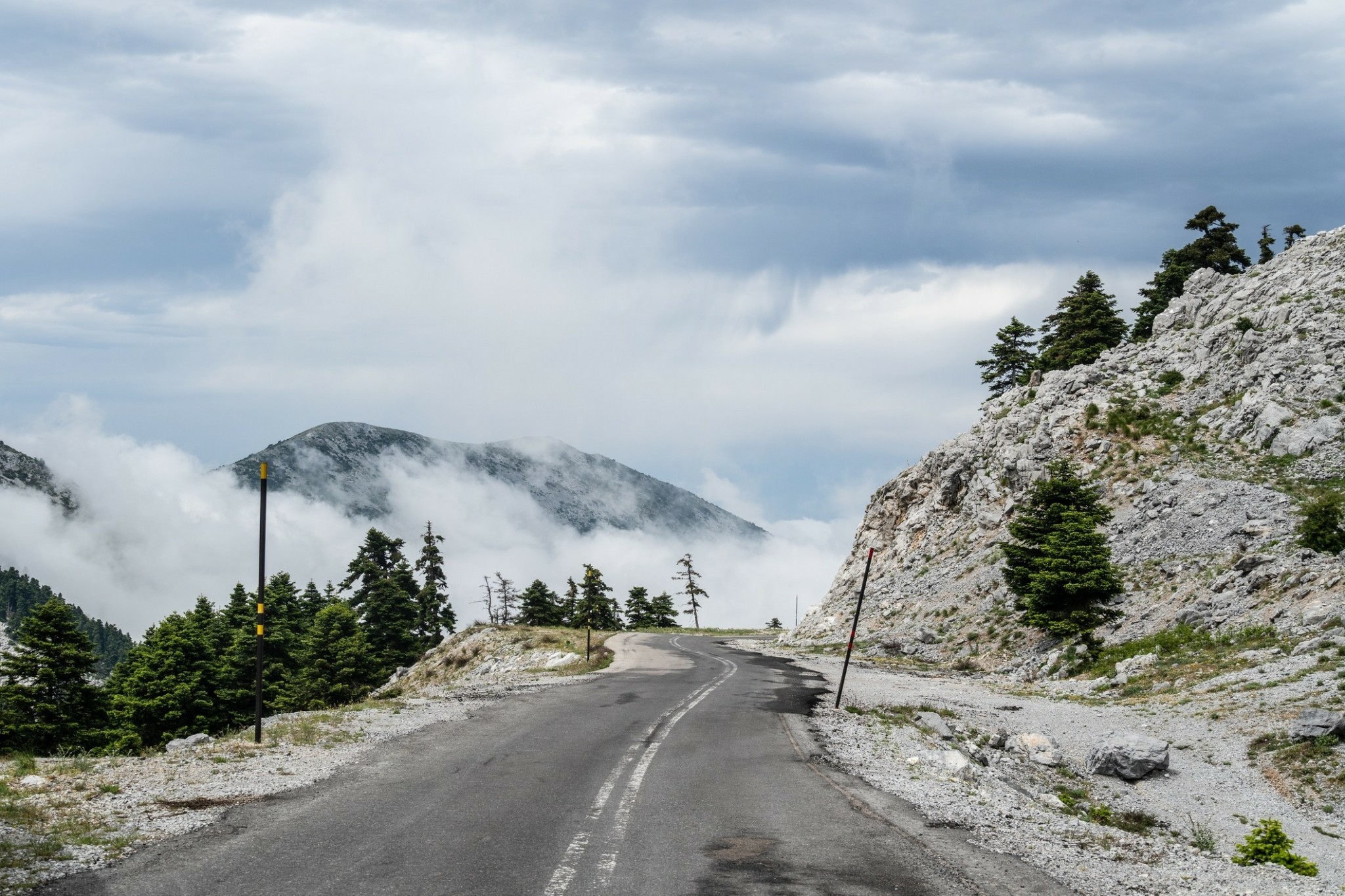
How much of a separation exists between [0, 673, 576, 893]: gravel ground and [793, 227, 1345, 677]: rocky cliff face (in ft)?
87.8

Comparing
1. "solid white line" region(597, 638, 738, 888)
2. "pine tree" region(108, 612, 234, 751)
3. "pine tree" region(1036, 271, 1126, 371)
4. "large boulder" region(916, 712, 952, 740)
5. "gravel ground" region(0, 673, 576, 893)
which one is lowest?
"pine tree" region(108, 612, 234, 751)

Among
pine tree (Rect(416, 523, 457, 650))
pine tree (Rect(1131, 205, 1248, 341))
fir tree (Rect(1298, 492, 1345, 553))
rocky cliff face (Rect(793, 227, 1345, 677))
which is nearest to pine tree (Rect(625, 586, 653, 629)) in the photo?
pine tree (Rect(416, 523, 457, 650))

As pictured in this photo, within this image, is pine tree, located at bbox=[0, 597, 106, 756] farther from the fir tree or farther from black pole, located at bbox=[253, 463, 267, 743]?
the fir tree

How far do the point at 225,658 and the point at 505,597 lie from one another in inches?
2223

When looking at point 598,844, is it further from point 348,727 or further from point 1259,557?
point 1259,557

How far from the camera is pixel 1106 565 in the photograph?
33.1 meters

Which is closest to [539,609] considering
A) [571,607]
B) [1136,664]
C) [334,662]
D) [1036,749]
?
[571,607]

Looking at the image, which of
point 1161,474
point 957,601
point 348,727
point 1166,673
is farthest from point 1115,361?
point 348,727

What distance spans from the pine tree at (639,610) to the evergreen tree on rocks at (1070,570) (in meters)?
78.1

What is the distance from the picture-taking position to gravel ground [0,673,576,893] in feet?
27.7

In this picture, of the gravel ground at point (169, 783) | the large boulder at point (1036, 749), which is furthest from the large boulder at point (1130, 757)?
the gravel ground at point (169, 783)

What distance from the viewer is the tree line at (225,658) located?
154 ft

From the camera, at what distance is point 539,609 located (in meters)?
103

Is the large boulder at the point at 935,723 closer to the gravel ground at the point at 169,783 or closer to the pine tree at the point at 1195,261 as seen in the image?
the gravel ground at the point at 169,783
